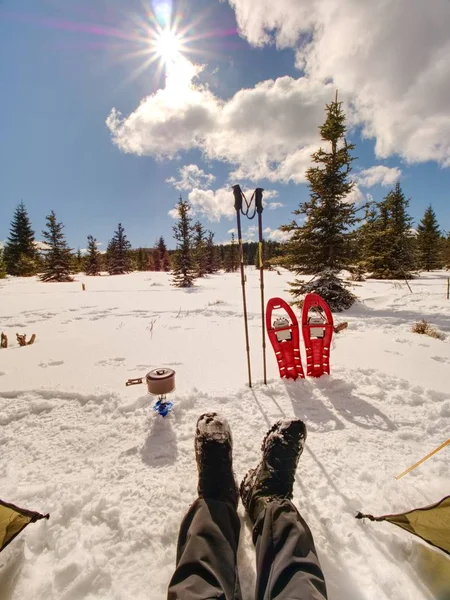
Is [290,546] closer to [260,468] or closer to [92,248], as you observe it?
[260,468]

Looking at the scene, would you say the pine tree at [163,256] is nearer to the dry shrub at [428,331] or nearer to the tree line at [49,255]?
the tree line at [49,255]

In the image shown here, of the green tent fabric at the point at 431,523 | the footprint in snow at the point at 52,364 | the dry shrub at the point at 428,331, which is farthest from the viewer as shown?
the dry shrub at the point at 428,331

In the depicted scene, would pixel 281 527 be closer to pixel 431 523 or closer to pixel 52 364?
pixel 431 523

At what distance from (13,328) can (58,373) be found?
4943 millimetres

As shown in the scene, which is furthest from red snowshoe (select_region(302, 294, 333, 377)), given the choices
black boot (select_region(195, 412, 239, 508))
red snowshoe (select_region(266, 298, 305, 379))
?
black boot (select_region(195, 412, 239, 508))

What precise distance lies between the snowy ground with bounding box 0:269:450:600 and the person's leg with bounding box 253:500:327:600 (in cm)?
23

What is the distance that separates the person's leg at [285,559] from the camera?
1.39 metres

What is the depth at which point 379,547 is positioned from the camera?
1742 millimetres

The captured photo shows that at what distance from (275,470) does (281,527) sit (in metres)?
0.46

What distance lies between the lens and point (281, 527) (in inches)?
66.5

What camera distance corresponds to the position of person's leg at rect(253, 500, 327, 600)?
1392 millimetres

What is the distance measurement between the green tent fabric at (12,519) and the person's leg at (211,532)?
0.98 m

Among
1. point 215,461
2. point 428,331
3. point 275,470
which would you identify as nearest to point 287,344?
point 275,470

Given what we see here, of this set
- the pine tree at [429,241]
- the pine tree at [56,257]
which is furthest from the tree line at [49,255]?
the pine tree at [429,241]
